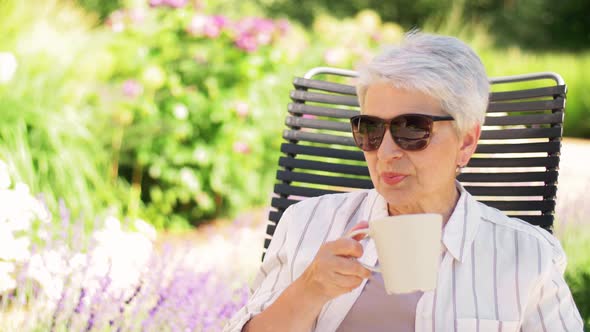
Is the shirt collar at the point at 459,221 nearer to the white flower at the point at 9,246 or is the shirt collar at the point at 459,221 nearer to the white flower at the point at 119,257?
the white flower at the point at 119,257

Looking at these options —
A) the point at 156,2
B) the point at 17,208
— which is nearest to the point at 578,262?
the point at 17,208

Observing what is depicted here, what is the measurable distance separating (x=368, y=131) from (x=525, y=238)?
452mm

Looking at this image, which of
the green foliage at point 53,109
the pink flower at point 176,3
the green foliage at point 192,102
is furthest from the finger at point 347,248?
the pink flower at point 176,3

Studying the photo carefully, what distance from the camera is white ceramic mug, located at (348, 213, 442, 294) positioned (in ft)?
4.72

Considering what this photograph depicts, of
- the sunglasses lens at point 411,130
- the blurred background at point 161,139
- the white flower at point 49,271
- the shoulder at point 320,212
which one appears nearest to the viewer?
the sunglasses lens at point 411,130

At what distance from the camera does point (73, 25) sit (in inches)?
243

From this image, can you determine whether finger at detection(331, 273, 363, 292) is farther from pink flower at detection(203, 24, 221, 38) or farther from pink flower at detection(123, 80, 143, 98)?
pink flower at detection(203, 24, 221, 38)

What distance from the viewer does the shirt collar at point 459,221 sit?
1.94 metres

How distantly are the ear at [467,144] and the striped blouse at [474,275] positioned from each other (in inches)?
4.1

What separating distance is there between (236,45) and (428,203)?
4.61 metres

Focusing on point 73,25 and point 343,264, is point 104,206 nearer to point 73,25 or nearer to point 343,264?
point 73,25

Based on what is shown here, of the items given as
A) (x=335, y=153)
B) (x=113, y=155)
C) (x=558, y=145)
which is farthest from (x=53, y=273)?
(x=113, y=155)

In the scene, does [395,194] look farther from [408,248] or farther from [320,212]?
[408,248]

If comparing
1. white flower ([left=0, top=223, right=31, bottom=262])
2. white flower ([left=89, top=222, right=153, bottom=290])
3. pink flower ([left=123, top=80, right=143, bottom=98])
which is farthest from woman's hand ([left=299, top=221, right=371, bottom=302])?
pink flower ([left=123, top=80, right=143, bottom=98])
